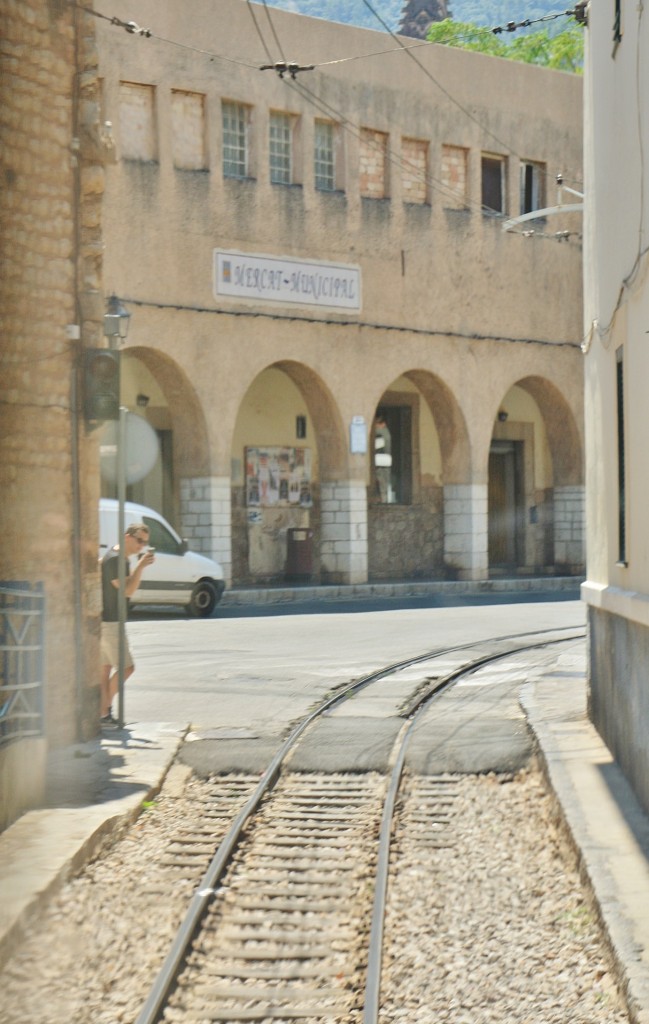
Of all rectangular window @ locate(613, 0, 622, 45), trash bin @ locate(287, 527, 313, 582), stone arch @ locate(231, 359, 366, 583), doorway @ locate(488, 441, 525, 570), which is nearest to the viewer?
rectangular window @ locate(613, 0, 622, 45)

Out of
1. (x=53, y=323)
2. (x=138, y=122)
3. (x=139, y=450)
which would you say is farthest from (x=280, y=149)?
(x=53, y=323)

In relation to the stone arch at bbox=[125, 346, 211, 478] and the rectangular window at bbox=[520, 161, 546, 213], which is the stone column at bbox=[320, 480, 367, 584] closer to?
the stone arch at bbox=[125, 346, 211, 478]

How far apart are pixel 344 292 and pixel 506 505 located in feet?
26.9

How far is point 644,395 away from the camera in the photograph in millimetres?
8656

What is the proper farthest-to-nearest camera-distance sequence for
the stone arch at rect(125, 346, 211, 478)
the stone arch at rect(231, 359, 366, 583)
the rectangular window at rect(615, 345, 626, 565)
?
the stone arch at rect(231, 359, 366, 583), the stone arch at rect(125, 346, 211, 478), the rectangular window at rect(615, 345, 626, 565)

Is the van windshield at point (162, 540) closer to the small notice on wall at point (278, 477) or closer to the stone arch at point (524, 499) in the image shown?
the small notice on wall at point (278, 477)

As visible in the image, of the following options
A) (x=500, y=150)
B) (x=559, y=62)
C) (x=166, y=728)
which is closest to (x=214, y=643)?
(x=166, y=728)

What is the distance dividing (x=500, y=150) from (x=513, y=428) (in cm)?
635

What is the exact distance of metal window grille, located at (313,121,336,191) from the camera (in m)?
29.9

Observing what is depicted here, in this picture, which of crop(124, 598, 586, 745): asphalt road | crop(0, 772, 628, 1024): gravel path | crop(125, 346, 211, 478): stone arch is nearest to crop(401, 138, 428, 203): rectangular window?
crop(125, 346, 211, 478): stone arch

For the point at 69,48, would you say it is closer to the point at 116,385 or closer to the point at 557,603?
the point at 116,385

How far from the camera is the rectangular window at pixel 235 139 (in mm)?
28422

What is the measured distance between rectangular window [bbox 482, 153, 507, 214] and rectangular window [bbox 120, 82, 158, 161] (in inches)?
337

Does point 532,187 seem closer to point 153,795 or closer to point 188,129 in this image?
point 188,129
